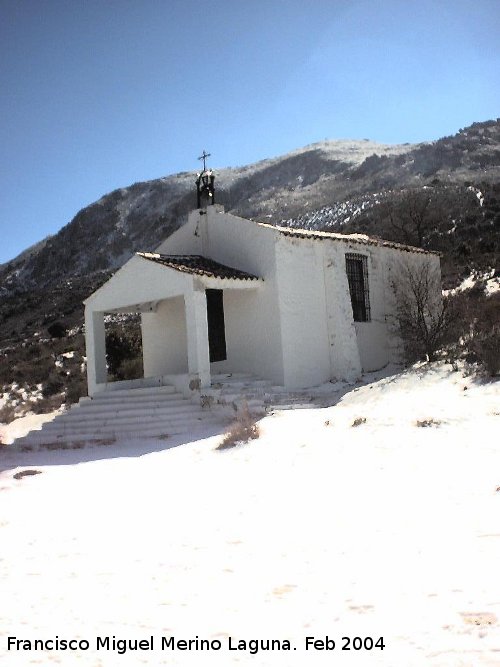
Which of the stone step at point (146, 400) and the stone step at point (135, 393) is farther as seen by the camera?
the stone step at point (135, 393)

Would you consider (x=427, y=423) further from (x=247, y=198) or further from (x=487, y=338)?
(x=247, y=198)

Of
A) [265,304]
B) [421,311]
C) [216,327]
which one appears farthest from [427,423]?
[216,327]

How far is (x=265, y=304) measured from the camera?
620 inches

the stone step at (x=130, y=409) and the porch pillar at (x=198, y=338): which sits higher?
the porch pillar at (x=198, y=338)

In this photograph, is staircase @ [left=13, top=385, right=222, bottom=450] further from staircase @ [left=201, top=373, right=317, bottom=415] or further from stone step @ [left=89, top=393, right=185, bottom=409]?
staircase @ [left=201, top=373, right=317, bottom=415]

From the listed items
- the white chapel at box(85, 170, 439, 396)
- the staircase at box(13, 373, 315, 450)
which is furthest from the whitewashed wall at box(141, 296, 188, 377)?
the staircase at box(13, 373, 315, 450)

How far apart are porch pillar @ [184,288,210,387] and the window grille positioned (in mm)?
4992

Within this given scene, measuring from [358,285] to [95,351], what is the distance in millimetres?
7194

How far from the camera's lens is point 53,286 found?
186 ft

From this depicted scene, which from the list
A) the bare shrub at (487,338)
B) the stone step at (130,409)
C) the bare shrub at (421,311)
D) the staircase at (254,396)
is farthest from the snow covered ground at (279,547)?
the bare shrub at (421,311)

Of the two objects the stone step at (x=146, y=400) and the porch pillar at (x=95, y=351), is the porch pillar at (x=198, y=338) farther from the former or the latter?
the porch pillar at (x=95, y=351)

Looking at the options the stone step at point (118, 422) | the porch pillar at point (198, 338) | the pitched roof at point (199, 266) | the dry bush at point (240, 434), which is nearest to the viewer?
the dry bush at point (240, 434)

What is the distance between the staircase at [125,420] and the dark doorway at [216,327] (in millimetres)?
2740

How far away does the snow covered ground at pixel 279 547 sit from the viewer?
3.58m
